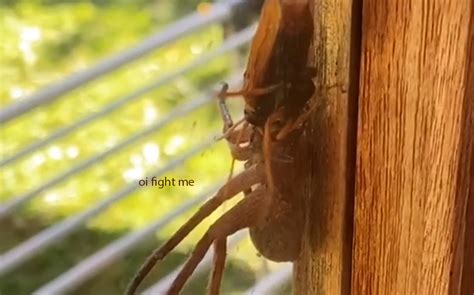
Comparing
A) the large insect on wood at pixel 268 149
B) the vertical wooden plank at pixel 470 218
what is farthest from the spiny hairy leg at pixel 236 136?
the vertical wooden plank at pixel 470 218

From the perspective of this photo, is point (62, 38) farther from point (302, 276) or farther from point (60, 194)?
point (302, 276)

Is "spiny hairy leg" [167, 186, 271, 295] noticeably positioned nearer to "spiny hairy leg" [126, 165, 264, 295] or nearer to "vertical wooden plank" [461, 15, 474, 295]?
"spiny hairy leg" [126, 165, 264, 295]

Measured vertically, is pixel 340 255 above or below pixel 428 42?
below

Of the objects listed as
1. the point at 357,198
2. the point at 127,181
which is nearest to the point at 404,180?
the point at 357,198

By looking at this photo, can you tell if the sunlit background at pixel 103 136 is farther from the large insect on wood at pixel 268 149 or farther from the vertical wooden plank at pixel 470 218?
the vertical wooden plank at pixel 470 218

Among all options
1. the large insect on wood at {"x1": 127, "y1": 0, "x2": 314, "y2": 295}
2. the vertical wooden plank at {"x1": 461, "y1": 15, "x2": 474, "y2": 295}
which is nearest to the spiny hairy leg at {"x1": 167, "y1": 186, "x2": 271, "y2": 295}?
the large insect on wood at {"x1": 127, "y1": 0, "x2": 314, "y2": 295}

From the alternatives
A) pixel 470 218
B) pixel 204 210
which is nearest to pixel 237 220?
pixel 204 210
